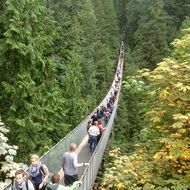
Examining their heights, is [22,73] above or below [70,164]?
below

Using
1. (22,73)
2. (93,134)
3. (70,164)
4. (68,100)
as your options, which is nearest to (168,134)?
(70,164)

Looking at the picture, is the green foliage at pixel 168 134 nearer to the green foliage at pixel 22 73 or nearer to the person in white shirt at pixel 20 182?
the person in white shirt at pixel 20 182

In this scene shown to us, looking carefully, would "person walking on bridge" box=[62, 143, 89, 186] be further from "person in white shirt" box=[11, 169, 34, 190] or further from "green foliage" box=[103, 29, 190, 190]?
"person in white shirt" box=[11, 169, 34, 190]

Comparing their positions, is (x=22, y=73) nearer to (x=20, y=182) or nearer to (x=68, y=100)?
(x=20, y=182)

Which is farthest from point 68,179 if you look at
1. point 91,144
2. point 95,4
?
point 95,4

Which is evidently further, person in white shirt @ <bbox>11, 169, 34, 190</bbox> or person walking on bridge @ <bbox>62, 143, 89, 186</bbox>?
person walking on bridge @ <bbox>62, 143, 89, 186</bbox>

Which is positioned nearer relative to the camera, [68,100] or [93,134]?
[93,134]

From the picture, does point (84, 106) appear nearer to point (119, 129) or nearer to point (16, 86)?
point (16, 86)

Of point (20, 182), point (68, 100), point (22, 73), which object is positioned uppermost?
point (20, 182)

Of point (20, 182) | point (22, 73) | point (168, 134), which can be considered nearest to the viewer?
point (20, 182)

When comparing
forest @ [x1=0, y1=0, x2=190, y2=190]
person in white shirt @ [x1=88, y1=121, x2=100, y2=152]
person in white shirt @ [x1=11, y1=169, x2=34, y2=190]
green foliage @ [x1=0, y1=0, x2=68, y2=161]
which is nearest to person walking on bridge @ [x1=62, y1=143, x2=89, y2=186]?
forest @ [x1=0, y1=0, x2=190, y2=190]

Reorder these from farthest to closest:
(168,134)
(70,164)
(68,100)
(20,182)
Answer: (68,100) < (70,164) < (168,134) < (20,182)

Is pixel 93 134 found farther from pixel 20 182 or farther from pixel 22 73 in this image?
pixel 20 182

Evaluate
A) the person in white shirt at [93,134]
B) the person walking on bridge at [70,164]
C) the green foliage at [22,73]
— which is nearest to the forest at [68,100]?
the green foliage at [22,73]
